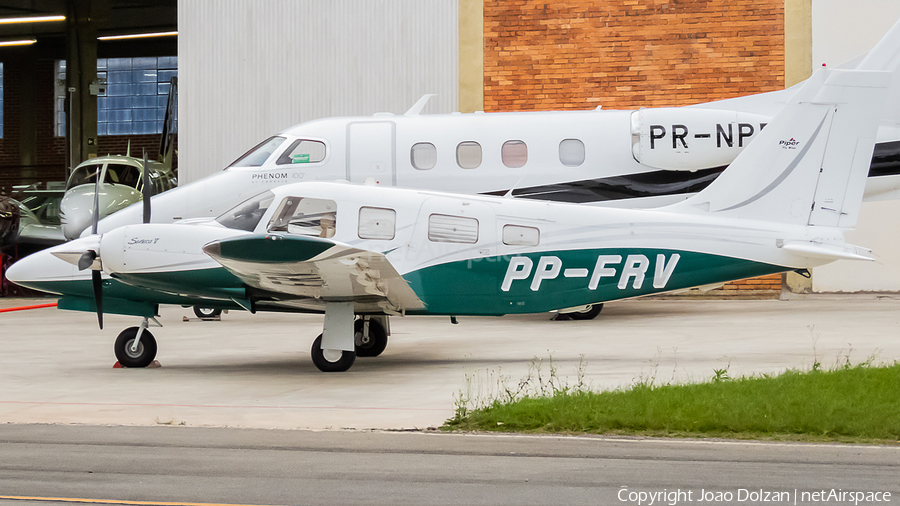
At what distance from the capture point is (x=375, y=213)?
10.7 metres

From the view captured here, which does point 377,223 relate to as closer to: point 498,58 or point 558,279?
point 558,279

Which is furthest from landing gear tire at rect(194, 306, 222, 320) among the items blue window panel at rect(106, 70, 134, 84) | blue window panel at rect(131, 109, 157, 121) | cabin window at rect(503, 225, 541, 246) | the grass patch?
blue window panel at rect(106, 70, 134, 84)

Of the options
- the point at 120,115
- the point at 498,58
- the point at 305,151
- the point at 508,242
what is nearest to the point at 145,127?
the point at 120,115

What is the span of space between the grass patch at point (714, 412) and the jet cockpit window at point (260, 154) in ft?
29.8

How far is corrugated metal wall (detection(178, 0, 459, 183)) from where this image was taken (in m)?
22.1

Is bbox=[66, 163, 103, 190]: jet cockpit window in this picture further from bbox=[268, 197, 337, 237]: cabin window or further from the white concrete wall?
the white concrete wall

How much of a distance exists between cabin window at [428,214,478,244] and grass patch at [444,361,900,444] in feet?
10.2

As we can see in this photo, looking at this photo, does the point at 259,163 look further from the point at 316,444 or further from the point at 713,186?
the point at 316,444

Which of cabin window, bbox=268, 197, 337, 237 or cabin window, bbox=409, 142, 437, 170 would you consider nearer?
cabin window, bbox=268, 197, 337, 237

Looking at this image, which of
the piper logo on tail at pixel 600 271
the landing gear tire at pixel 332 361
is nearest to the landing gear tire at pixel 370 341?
the landing gear tire at pixel 332 361

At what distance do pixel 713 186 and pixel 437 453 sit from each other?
6589 millimetres

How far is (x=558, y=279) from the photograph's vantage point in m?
10.9

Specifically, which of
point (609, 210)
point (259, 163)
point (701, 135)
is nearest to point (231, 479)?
point (609, 210)

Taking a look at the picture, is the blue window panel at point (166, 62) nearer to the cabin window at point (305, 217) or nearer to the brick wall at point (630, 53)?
the brick wall at point (630, 53)
